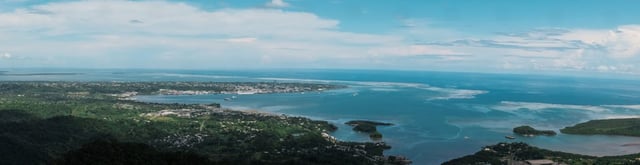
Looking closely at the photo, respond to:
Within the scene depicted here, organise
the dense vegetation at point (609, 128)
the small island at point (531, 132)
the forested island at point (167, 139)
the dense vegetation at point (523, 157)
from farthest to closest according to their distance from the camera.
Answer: the dense vegetation at point (609, 128)
the small island at point (531, 132)
the dense vegetation at point (523, 157)
the forested island at point (167, 139)

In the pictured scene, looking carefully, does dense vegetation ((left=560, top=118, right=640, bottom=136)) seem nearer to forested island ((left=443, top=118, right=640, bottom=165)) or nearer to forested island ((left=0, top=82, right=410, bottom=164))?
forested island ((left=443, top=118, right=640, bottom=165))

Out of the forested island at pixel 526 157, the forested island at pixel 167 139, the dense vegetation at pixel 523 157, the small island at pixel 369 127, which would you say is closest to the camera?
the forested island at pixel 167 139

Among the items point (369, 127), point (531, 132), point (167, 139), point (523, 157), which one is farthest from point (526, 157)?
point (167, 139)

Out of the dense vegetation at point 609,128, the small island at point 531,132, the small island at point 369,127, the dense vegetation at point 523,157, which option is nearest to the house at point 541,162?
the dense vegetation at point 523,157

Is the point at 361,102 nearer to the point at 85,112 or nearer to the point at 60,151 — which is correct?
the point at 85,112

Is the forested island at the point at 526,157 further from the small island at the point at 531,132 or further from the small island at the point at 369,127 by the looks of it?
the small island at the point at 531,132

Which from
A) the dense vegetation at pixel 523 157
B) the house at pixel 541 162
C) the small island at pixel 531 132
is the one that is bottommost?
the house at pixel 541 162

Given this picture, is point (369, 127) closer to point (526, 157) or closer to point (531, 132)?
point (531, 132)
